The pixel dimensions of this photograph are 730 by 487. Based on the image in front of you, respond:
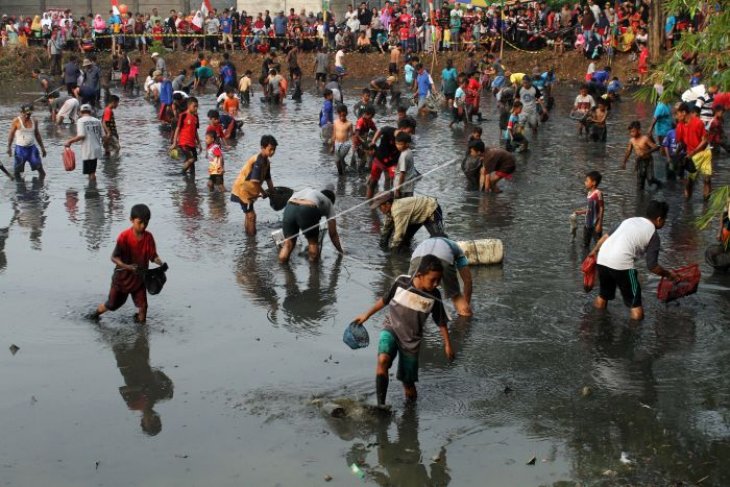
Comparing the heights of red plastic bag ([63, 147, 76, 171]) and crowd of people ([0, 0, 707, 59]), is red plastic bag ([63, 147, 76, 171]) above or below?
below

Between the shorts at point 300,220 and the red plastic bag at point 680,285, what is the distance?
4057 mm

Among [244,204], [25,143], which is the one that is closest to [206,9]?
[25,143]

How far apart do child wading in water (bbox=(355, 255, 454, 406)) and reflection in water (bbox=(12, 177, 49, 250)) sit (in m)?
7.20

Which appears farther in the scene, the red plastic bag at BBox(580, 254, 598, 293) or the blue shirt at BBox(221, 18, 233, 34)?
the blue shirt at BBox(221, 18, 233, 34)

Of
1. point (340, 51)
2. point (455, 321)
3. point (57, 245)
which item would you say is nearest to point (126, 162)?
point (57, 245)

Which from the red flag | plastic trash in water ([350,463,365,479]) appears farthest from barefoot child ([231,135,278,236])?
the red flag

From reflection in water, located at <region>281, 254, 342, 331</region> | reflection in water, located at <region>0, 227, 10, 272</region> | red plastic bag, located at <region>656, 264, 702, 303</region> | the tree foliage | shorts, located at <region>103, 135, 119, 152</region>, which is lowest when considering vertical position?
reflection in water, located at <region>0, 227, 10, 272</region>

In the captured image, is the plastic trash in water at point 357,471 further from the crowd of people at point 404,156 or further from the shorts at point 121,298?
the shorts at point 121,298

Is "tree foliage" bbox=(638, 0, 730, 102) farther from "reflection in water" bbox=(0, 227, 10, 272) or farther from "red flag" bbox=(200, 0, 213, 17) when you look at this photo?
"red flag" bbox=(200, 0, 213, 17)

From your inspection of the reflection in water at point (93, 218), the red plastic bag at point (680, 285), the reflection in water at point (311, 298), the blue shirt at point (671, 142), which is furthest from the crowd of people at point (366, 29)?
the red plastic bag at point (680, 285)

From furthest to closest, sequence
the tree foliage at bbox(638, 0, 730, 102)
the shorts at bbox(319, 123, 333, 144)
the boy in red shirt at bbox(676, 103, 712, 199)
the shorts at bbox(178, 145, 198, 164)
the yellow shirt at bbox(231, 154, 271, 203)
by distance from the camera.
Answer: the shorts at bbox(319, 123, 333, 144) < the shorts at bbox(178, 145, 198, 164) < the boy in red shirt at bbox(676, 103, 712, 199) < the yellow shirt at bbox(231, 154, 271, 203) < the tree foliage at bbox(638, 0, 730, 102)

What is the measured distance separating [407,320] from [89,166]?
11191mm

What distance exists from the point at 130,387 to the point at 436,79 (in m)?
27.5

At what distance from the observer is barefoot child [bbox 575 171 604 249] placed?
13602mm
